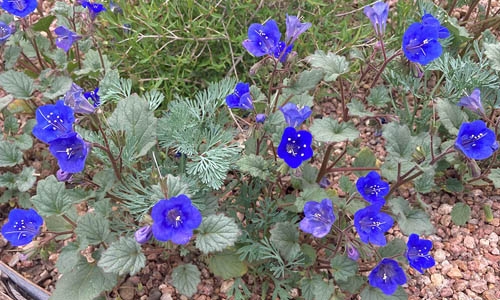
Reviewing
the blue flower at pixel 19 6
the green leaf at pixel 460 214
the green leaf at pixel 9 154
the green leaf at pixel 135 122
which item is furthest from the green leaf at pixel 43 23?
the green leaf at pixel 460 214

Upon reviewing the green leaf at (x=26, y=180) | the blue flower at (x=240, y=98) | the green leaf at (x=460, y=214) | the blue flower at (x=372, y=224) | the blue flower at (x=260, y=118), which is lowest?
the green leaf at (x=460, y=214)

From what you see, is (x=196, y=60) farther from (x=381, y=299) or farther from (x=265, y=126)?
(x=381, y=299)

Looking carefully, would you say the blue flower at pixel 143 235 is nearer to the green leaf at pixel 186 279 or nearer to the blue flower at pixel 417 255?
the green leaf at pixel 186 279

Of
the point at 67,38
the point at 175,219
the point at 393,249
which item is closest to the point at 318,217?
the point at 393,249

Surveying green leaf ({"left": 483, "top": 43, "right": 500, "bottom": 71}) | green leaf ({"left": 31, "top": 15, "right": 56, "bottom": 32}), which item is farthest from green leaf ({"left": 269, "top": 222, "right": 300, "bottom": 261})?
green leaf ({"left": 31, "top": 15, "right": 56, "bottom": 32})

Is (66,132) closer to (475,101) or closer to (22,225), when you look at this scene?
(22,225)

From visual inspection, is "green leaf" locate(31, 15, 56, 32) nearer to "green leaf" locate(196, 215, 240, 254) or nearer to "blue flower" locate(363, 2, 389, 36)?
"green leaf" locate(196, 215, 240, 254)
